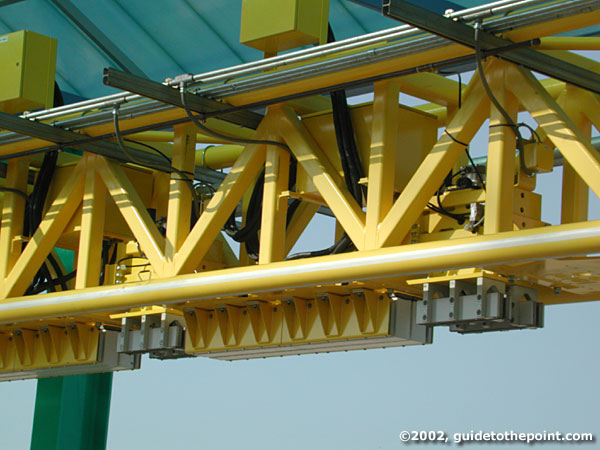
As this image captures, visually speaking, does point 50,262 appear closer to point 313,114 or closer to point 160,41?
point 160,41

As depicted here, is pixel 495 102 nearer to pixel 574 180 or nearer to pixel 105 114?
pixel 574 180

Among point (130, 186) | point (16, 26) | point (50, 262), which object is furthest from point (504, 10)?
point (16, 26)

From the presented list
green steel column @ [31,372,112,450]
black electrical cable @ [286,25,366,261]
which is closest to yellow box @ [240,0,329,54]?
black electrical cable @ [286,25,366,261]

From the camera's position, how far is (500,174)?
6258 mm

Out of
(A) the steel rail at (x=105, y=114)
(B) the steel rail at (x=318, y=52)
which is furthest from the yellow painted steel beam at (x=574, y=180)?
(A) the steel rail at (x=105, y=114)

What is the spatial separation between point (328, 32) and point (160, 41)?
214 inches

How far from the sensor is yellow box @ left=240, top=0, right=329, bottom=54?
7066mm

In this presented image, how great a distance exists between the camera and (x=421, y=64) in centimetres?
656

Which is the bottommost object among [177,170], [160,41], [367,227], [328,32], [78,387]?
[78,387]

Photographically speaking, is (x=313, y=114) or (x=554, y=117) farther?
(x=313, y=114)

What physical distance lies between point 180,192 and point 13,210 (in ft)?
6.28

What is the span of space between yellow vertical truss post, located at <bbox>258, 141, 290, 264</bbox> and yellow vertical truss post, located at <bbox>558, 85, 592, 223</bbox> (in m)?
1.75

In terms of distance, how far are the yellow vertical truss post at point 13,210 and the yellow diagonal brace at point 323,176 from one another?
2.77 metres

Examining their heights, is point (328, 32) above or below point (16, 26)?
below
